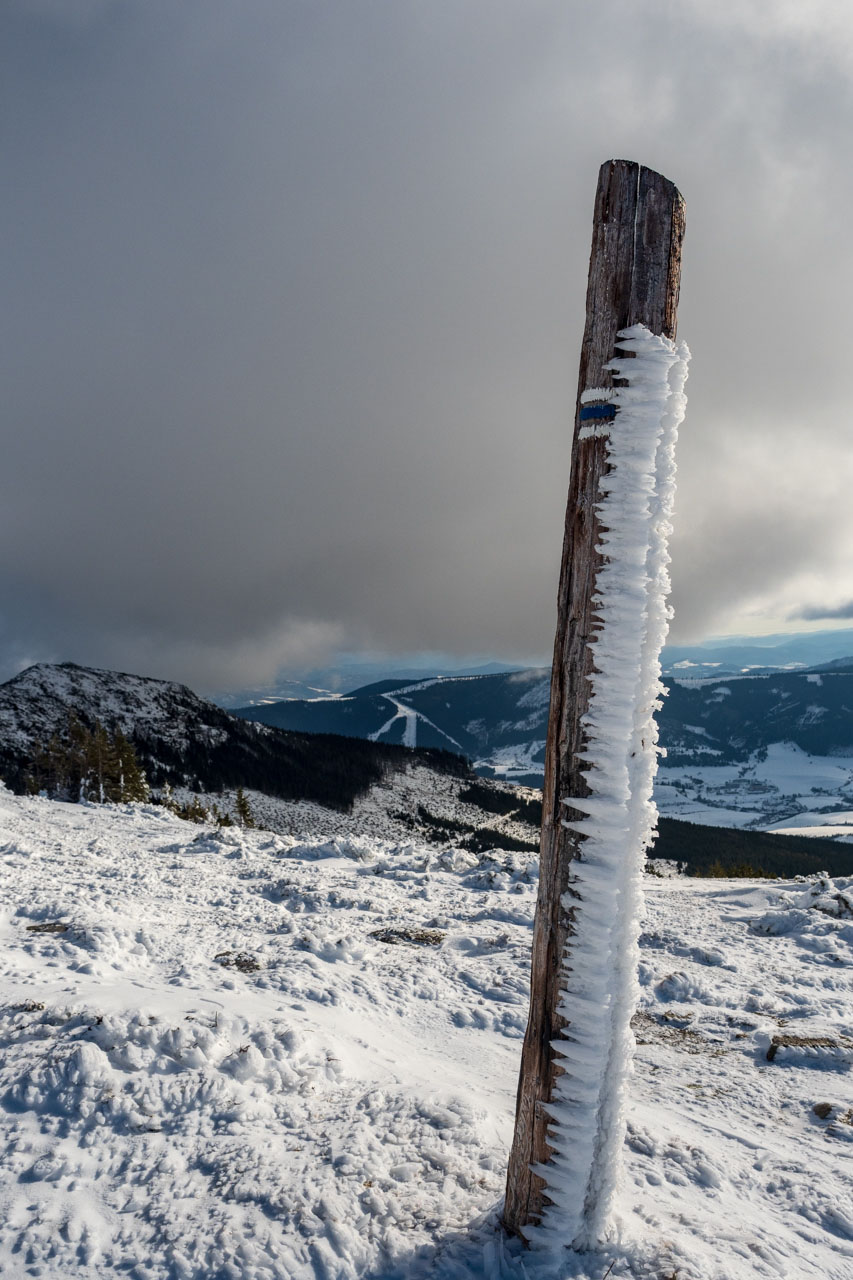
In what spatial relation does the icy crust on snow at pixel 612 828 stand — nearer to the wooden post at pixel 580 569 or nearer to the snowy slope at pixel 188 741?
the wooden post at pixel 580 569

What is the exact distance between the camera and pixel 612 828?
3588mm

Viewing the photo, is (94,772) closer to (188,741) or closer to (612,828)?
(612,828)

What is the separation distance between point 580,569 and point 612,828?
1.54 metres

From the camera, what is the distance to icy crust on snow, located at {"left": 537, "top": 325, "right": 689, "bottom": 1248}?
3.59m

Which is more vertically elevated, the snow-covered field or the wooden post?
the wooden post

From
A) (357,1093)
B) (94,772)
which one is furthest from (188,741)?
(357,1093)

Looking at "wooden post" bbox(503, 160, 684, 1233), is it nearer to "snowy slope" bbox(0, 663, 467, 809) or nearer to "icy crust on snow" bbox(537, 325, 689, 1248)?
"icy crust on snow" bbox(537, 325, 689, 1248)

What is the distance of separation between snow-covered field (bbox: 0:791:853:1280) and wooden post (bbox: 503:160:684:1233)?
0.97m

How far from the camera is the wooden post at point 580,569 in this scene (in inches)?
143

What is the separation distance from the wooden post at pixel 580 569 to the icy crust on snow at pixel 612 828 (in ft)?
0.21

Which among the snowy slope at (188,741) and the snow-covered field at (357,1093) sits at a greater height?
the snow-covered field at (357,1093)

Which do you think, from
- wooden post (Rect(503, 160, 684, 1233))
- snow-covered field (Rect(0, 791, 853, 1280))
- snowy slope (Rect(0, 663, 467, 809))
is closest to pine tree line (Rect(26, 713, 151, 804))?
snowy slope (Rect(0, 663, 467, 809))

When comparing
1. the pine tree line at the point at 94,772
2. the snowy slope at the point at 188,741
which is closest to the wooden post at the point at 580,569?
the pine tree line at the point at 94,772

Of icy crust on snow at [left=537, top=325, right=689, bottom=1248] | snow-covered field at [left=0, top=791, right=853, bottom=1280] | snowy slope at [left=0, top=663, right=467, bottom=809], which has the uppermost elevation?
icy crust on snow at [left=537, top=325, right=689, bottom=1248]
